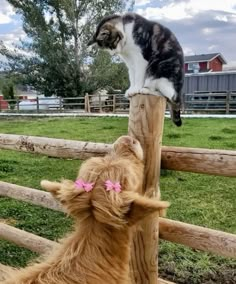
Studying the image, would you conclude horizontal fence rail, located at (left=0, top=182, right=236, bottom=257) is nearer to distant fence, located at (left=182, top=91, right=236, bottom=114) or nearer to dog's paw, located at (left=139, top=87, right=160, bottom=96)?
dog's paw, located at (left=139, top=87, right=160, bottom=96)

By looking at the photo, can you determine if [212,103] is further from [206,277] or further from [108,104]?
[206,277]

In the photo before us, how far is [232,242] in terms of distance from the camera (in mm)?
2037

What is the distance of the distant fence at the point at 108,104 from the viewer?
20038mm

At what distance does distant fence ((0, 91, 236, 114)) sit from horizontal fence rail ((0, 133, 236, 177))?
15920mm

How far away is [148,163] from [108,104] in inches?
821

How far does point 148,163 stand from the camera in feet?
6.65

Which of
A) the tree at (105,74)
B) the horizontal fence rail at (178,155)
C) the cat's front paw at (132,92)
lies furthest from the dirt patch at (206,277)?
the tree at (105,74)

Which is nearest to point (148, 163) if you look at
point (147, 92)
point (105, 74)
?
point (147, 92)

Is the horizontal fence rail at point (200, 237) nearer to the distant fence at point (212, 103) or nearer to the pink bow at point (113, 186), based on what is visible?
the pink bow at point (113, 186)

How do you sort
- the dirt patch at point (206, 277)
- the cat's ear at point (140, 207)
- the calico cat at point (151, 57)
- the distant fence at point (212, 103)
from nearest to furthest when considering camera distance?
the cat's ear at point (140, 207) → the calico cat at point (151, 57) → the dirt patch at point (206, 277) → the distant fence at point (212, 103)

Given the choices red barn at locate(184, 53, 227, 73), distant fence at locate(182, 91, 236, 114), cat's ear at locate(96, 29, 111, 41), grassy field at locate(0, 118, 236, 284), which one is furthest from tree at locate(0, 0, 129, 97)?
cat's ear at locate(96, 29, 111, 41)

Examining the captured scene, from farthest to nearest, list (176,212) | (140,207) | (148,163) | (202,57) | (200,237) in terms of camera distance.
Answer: (202,57) → (176,212) → (200,237) → (148,163) → (140,207)

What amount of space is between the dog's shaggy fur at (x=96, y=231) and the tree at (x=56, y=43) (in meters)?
23.6

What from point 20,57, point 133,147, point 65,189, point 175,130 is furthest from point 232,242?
point 20,57
